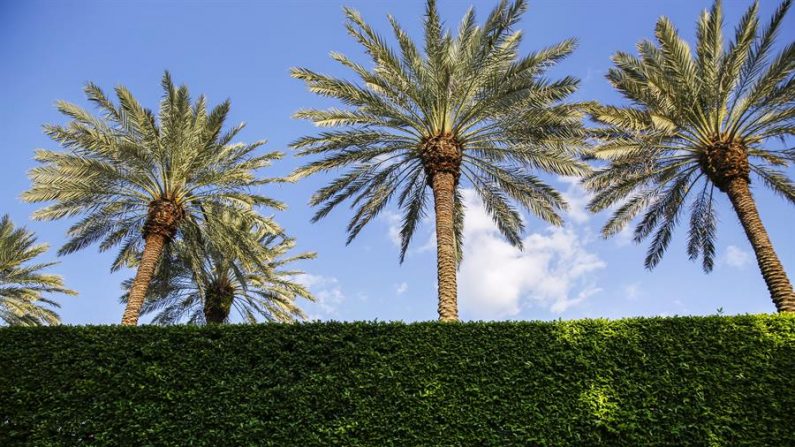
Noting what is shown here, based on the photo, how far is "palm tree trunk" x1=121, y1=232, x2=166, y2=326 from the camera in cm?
1230

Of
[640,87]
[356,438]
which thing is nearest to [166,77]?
[356,438]

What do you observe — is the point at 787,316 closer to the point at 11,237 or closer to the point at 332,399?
the point at 332,399

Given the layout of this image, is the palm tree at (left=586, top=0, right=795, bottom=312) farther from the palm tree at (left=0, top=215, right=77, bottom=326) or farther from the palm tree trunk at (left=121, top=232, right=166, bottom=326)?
the palm tree at (left=0, top=215, right=77, bottom=326)

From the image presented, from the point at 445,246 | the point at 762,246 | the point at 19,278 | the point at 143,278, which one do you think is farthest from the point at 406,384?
the point at 19,278

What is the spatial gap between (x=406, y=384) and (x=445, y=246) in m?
4.63

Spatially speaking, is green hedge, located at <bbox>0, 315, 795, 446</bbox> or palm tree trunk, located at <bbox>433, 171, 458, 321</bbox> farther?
palm tree trunk, located at <bbox>433, 171, 458, 321</bbox>

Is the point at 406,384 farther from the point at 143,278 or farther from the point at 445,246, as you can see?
the point at 143,278

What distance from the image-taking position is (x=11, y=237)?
21562mm

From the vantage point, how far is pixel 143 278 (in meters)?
12.8

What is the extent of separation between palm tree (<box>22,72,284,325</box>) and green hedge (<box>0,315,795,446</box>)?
5.96 meters

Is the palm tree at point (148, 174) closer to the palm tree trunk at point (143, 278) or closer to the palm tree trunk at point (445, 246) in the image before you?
the palm tree trunk at point (143, 278)

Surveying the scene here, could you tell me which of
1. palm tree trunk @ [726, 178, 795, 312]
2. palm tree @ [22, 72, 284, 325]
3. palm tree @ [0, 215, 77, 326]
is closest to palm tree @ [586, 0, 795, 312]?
palm tree trunk @ [726, 178, 795, 312]

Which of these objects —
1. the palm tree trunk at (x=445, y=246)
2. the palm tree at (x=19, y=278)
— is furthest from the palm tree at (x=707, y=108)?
the palm tree at (x=19, y=278)

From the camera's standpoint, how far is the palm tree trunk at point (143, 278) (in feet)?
40.4
